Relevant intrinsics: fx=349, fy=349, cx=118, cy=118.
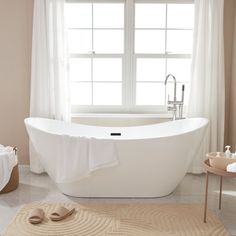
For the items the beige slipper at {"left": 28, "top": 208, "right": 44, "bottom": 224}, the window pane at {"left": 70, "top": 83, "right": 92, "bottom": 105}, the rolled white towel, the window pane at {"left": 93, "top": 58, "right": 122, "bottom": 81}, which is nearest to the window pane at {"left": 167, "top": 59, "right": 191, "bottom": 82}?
the window pane at {"left": 93, "top": 58, "right": 122, "bottom": 81}

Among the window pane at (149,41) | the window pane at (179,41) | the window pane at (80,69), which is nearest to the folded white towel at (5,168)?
the window pane at (80,69)

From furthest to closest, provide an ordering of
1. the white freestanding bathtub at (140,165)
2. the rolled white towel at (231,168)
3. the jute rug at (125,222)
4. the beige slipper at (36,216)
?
1. the white freestanding bathtub at (140,165)
2. the beige slipper at (36,216)
3. the jute rug at (125,222)
4. the rolled white towel at (231,168)

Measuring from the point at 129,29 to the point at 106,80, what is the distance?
0.71 m

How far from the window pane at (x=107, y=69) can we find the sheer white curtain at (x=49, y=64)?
464 millimetres

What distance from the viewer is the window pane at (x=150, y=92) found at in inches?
178

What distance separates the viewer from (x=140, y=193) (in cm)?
359

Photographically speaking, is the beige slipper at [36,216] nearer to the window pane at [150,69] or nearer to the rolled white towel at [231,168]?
the rolled white towel at [231,168]

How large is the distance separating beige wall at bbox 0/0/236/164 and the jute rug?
1.38 meters

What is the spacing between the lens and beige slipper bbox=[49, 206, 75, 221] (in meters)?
3.01

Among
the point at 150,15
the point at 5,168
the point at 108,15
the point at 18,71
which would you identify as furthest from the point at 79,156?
the point at 150,15

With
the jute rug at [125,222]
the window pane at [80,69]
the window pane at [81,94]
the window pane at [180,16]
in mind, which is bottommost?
the jute rug at [125,222]

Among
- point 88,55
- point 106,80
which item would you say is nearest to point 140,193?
point 106,80

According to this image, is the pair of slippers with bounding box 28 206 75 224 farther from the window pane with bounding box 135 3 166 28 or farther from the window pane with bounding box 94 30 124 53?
the window pane with bounding box 135 3 166 28

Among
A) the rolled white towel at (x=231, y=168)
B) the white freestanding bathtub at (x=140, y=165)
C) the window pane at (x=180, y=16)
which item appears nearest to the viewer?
the rolled white towel at (x=231, y=168)
